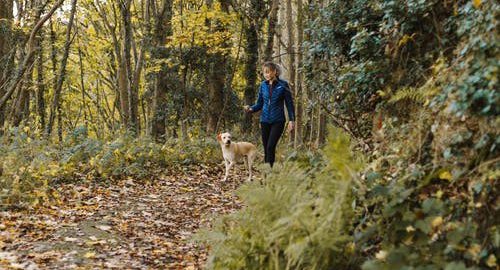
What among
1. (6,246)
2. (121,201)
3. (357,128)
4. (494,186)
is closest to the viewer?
(494,186)

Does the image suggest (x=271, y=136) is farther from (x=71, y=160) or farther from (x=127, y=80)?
(x=127, y=80)

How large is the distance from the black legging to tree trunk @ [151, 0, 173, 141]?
29.6 ft

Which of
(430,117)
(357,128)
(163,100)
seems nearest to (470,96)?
(430,117)

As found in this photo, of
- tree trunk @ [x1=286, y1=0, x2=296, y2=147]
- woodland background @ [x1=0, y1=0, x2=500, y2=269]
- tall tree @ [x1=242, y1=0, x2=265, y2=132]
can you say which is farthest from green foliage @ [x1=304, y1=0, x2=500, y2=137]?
tall tree @ [x1=242, y1=0, x2=265, y2=132]

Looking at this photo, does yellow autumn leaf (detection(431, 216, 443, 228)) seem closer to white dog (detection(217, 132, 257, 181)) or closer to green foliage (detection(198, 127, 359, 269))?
green foliage (detection(198, 127, 359, 269))

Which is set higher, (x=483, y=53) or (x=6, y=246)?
(x=483, y=53)

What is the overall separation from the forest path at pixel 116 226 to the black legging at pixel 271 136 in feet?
3.77

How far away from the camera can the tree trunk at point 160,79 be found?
727 inches

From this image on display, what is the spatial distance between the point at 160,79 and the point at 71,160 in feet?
25.8

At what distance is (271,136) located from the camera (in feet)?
31.7

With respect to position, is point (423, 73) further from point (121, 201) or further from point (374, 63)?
point (121, 201)

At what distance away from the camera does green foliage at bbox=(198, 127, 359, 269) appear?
3.91 m

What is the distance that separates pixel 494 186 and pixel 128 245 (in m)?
4.73

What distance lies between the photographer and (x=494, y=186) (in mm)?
3842
